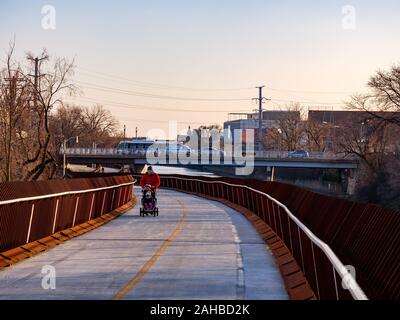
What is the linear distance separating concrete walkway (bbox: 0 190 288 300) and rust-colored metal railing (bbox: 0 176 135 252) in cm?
66

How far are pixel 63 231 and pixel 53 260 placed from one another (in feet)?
18.3

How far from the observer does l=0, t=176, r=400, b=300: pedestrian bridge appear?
31.0 feet

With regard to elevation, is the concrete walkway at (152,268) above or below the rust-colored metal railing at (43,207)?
below

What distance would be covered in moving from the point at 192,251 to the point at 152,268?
3.37 meters

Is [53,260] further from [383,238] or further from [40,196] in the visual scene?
[383,238]

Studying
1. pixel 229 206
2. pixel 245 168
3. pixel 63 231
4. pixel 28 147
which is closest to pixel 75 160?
pixel 245 168

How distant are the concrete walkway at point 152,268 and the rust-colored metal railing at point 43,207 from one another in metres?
0.66

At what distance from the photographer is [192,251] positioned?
731 inches

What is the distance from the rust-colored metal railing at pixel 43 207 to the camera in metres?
16.5

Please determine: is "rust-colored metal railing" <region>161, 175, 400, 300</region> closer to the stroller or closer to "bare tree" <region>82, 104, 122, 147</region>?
the stroller
